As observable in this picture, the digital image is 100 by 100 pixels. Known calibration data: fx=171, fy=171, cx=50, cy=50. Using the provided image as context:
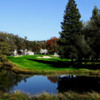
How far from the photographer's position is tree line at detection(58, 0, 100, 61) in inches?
1380

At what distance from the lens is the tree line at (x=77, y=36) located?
3506 centimetres

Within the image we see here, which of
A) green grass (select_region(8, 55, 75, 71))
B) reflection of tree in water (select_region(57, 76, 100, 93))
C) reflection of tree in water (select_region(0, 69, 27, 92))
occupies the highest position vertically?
green grass (select_region(8, 55, 75, 71))

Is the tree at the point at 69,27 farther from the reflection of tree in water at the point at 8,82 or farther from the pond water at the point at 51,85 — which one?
the pond water at the point at 51,85

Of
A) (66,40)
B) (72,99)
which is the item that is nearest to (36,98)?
(72,99)

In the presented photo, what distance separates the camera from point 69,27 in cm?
4469

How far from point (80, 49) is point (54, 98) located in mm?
26122

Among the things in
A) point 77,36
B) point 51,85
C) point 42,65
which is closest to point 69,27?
point 77,36

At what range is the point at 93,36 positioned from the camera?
35.2m

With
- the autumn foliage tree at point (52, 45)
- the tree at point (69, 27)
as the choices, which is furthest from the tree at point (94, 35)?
the autumn foliage tree at point (52, 45)

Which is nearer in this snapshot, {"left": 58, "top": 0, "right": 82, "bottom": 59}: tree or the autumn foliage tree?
{"left": 58, "top": 0, "right": 82, "bottom": 59}: tree

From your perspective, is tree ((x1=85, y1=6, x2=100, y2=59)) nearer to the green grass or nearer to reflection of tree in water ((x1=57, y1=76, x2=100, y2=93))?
the green grass

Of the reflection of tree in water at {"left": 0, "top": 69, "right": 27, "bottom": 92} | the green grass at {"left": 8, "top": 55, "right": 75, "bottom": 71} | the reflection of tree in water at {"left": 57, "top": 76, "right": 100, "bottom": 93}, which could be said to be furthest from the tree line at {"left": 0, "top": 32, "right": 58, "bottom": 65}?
the reflection of tree in water at {"left": 57, "top": 76, "right": 100, "bottom": 93}

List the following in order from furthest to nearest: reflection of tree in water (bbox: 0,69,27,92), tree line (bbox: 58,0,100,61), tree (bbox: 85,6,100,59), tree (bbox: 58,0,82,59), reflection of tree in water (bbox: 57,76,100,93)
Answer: tree (bbox: 58,0,82,59) < tree line (bbox: 58,0,100,61) < tree (bbox: 85,6,100,59) < reflection of tree in water (bbox: 0,69,27,92) < reflection of tree in water (bbox: 57,76,100,93)

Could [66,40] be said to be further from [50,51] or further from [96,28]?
[50,51]
